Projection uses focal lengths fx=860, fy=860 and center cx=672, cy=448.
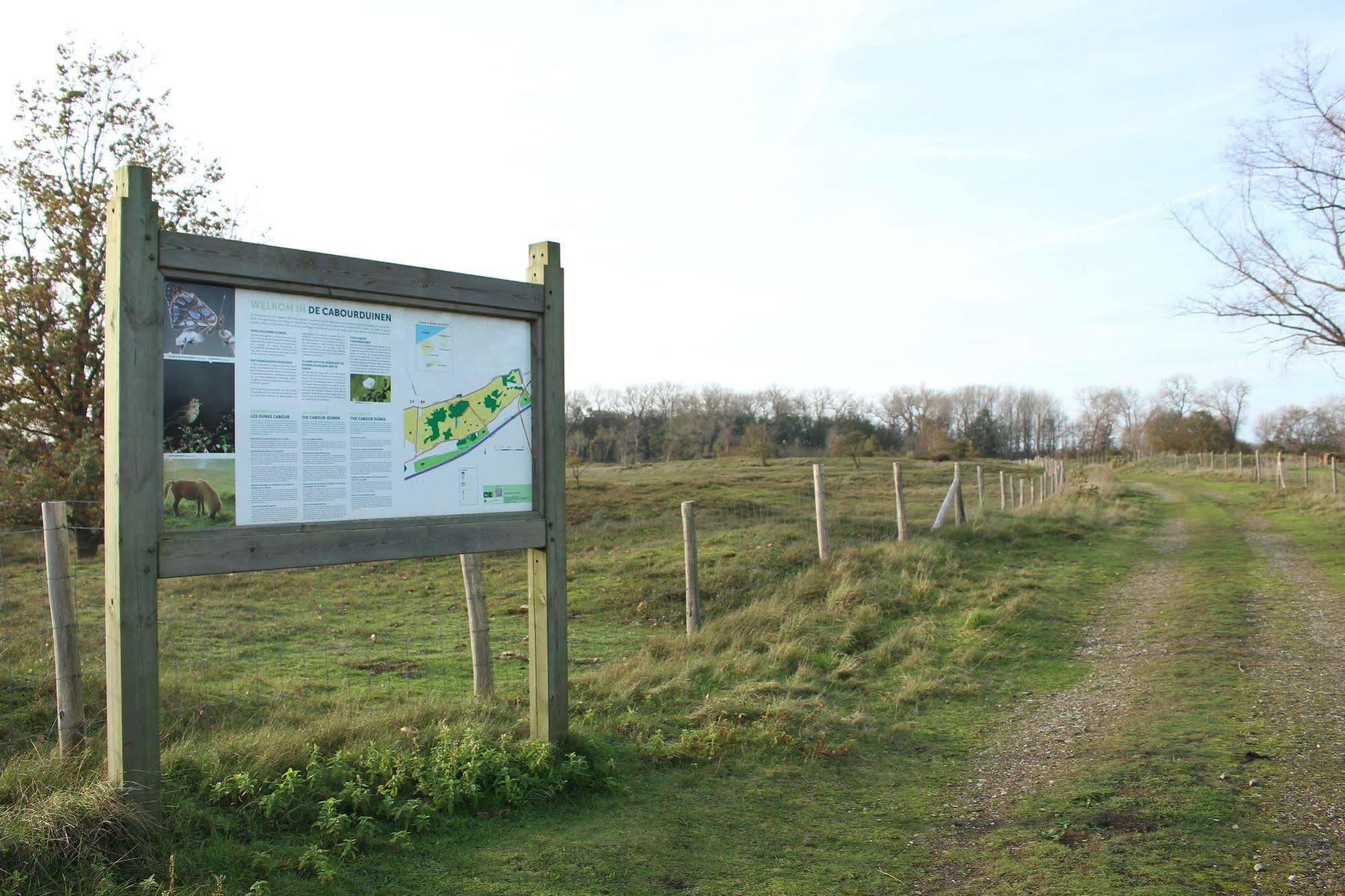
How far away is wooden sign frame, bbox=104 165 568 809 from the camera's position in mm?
3771

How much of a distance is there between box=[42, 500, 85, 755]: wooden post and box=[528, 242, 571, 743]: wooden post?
275cm

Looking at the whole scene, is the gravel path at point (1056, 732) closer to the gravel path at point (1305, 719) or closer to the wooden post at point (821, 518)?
the gravel path at point (1305, 719)

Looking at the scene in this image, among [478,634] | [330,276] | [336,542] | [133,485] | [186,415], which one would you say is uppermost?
[330,276]

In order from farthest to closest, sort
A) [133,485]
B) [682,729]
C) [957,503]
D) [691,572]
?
[957,503] < [691,572] < [682,729] < [133,485]

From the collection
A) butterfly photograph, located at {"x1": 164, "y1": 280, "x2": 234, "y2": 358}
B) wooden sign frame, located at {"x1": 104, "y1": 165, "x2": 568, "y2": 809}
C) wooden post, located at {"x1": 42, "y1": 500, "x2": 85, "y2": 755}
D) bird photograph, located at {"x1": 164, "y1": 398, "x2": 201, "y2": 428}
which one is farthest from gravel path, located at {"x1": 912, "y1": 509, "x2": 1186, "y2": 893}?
wooden post, located at {"x1": 42, "y1": 500, "x2": 85, "y2": 755}

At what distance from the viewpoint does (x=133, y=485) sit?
3.79 m

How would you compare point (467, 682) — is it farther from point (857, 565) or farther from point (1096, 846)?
point (857, 565)

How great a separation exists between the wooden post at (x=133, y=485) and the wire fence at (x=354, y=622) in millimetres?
1072

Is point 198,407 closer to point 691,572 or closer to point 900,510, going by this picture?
point 691,572

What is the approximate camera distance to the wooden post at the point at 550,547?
524 centimetres

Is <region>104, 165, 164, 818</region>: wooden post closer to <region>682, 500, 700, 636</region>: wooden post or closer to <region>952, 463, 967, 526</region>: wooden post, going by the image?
<region>682, 500, 700, 636</region>: wooden post

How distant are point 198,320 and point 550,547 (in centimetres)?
229

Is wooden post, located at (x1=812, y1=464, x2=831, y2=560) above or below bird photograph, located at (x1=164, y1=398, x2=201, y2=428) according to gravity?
below

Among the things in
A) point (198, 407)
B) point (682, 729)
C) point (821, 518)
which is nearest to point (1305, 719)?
point (682, 729)
